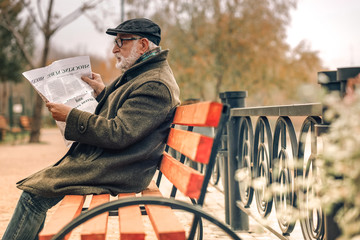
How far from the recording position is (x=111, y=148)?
110 inches

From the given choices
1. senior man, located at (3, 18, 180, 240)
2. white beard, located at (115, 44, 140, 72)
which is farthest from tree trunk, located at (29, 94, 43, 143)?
senior man, located at (3, 18, 180, 240)

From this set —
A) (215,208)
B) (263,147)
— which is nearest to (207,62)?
(215,208)

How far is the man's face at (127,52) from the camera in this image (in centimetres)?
327

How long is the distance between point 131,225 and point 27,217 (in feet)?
3.08

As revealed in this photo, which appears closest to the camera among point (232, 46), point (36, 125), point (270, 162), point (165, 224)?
point (165, 224)

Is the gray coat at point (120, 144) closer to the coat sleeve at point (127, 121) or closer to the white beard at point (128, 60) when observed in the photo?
the coat sleeve at point (127, 121)

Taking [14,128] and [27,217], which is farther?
[14,128]

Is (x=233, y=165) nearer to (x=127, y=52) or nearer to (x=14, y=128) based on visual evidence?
(x=127, y=52)

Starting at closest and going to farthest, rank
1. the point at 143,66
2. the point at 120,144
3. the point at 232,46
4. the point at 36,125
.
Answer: the point at 120,144 < the point at 143,66 < the point at 36,125 < the point at 232,46

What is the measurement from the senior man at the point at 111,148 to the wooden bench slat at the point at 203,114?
0.27 meters

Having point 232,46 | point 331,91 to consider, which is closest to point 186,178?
point 331,91

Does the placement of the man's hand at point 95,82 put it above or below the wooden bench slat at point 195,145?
above

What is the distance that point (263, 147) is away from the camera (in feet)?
12.3

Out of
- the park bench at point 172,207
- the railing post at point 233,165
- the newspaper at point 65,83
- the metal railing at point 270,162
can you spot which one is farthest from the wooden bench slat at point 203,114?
the railing post at point 233,165
